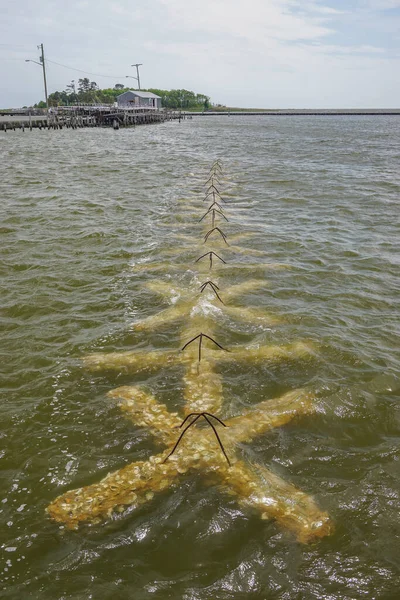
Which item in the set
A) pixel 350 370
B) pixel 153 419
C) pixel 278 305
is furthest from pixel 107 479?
pixel 278 305

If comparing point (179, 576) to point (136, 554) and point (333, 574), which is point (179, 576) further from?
point (333, 574)

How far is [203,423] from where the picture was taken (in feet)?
18.1

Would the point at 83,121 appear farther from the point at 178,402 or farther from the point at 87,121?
the point at 178,402

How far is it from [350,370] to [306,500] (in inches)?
107

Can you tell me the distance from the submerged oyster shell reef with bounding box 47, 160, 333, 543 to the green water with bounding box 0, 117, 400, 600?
0.14m

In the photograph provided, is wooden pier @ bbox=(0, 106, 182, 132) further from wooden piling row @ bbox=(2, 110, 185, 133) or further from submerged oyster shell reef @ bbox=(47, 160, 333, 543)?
submerged oyster shell reef @ bbox=(47, 160, 333, 543)

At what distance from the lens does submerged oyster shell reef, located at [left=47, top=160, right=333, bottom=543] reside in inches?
171

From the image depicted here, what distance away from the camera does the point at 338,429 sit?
5.48m

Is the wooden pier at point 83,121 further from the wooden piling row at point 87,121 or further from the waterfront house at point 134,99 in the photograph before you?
the waterfront house at point 134,99

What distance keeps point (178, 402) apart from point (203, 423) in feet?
1.79

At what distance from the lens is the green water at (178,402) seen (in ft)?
12.3

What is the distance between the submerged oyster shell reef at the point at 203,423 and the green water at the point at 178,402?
0.14m

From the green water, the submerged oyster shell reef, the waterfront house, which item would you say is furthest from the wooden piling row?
the submerged oyster shell reef

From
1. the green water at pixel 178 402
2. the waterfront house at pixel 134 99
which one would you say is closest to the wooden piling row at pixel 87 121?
the waterfront house at pixel 134 99
